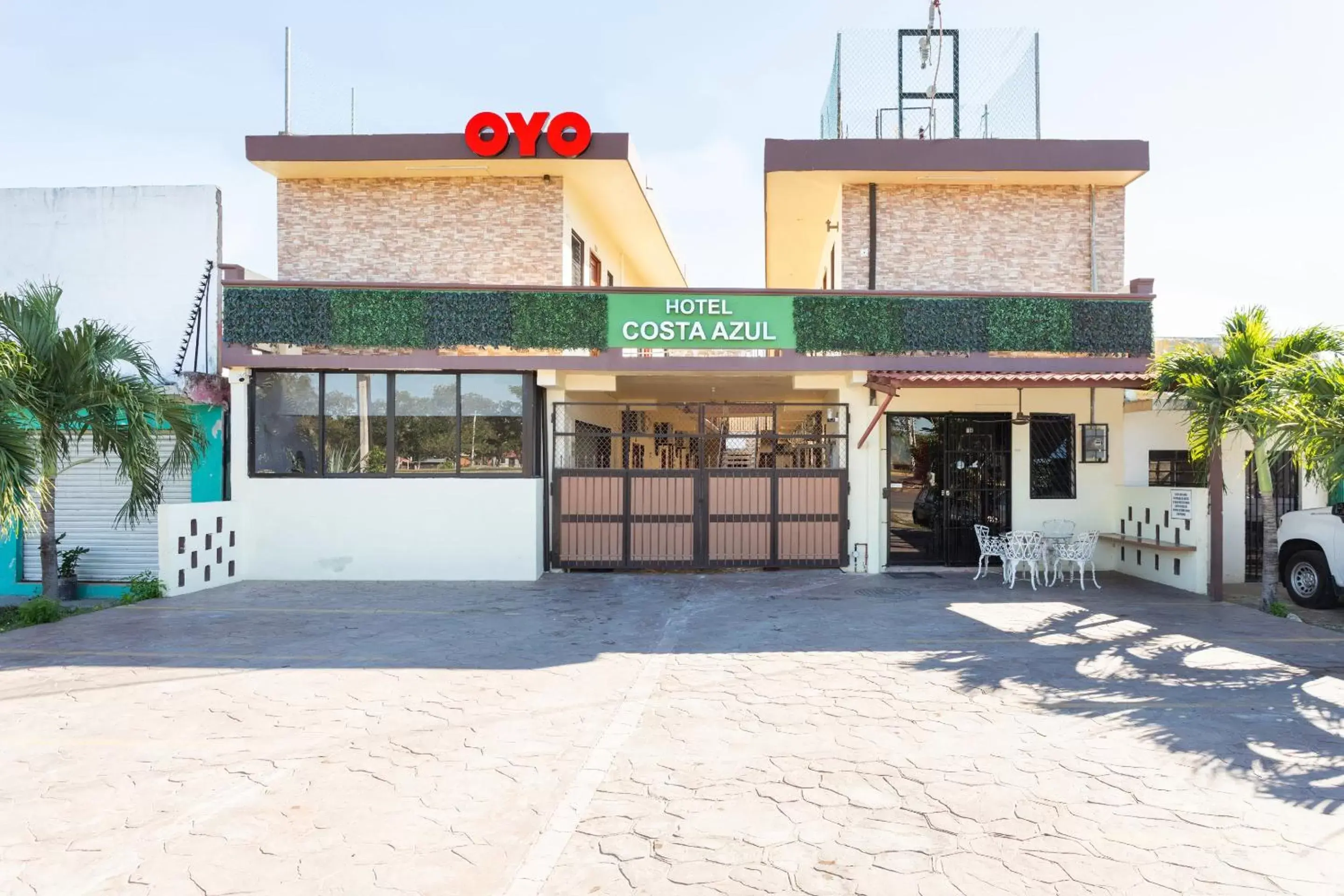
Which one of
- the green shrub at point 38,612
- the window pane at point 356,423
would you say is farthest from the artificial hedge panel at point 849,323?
the green shrub at point 38,612

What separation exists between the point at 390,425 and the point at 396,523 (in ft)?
4.90

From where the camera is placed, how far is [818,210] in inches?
635

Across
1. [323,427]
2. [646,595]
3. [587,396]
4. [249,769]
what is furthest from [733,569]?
[249,769]

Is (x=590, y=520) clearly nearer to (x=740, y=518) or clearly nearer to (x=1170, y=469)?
(x=740, y=518)

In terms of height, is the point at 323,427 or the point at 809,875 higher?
the point at 323,427

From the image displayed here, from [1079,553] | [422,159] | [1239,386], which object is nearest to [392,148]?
[422,159]

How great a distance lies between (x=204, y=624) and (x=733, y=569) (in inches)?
298

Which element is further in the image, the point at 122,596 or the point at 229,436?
the point at 229,436

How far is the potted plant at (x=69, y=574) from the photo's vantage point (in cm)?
1320

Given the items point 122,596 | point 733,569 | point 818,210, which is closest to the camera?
point 122,596

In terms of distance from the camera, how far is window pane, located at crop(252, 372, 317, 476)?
12477mm

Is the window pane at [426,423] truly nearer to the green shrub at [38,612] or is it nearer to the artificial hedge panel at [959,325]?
the green shrub at [38,612]

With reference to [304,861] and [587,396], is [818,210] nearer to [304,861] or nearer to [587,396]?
[587,396]

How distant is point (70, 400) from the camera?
9719 mm
